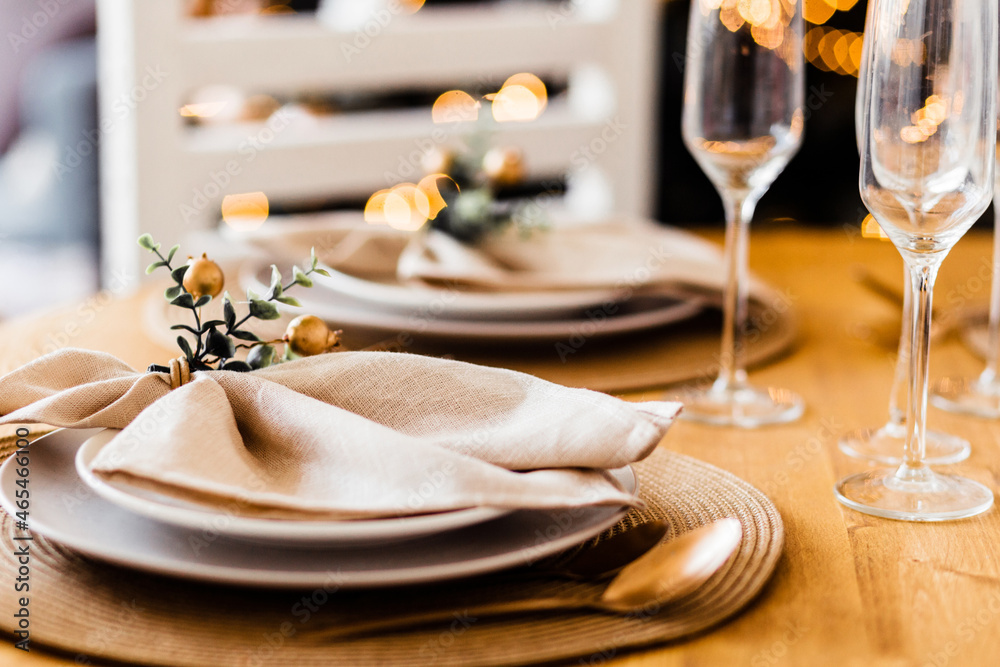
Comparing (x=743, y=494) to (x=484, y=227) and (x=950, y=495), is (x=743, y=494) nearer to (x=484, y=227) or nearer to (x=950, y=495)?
(x=950, y=495)

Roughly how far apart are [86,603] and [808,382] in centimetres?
63

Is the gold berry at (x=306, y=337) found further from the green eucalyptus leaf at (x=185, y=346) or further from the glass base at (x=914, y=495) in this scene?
the glass base at (x=914, y=495)

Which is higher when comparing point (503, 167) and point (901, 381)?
point (503, 167)

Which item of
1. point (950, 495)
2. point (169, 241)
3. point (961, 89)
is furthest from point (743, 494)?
point (169, 241)

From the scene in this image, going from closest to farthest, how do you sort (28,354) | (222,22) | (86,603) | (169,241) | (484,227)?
1. (86,603)
2. (28,354)
3. (484,227)
4. (169,241)
5. (222,22)

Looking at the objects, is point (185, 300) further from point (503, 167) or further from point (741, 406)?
point (503, 167)

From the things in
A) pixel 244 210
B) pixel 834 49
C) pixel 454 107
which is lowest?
pixel 244 210

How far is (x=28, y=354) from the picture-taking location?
0.88 meters

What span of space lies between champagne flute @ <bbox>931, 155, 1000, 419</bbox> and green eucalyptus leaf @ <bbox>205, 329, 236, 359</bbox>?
0.57 m

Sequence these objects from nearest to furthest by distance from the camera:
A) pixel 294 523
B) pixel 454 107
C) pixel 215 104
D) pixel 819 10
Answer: pixel 294 523
pixel 215 104
pixel 454 107
pixel 819 10

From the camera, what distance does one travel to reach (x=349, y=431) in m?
0.51

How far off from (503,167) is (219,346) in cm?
58

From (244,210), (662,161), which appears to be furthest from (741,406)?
(662,161)

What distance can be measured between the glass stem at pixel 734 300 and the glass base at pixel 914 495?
0.68 ft
